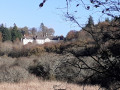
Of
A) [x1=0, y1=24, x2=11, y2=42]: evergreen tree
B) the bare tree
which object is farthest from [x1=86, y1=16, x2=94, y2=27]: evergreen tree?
[x1=0, y1=24, x2=11, y2=42]: evergreen tree

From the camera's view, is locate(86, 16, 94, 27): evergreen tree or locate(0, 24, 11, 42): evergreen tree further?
locate(0, 24, 11, 42): evergreen tree

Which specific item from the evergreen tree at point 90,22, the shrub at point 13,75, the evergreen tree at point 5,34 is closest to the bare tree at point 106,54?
the evergreen tree at point 90,22

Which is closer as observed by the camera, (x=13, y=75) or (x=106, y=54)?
(x=106, y=54)

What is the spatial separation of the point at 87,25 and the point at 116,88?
77 cm

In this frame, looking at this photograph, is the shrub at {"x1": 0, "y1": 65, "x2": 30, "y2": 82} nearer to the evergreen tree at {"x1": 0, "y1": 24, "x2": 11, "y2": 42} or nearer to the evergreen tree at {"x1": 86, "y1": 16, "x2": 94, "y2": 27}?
the evergreen tree at {"x1": 86, "y1": 16, "x2": 94, "y2": 27}

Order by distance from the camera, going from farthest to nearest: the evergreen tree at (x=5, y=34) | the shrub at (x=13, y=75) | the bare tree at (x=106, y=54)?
the evergreen tree at (x=5, y=34) → the shrub at (x=13, y=75) → the bare tree at (x=106, y=54)

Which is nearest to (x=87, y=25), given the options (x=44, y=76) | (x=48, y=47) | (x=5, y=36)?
(x=44, y=76)

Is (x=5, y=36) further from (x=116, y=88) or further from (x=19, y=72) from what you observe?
(x=116, y=88)

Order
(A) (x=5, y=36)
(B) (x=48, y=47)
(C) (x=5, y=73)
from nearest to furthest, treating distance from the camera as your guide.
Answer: (C) (x=5, y=73) → (B) (x=48, y=47) → (A) (x=5, y=36)

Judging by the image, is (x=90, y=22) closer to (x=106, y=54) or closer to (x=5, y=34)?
(x=106, y=54)

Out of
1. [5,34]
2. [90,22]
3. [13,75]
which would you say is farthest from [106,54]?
[5,34]

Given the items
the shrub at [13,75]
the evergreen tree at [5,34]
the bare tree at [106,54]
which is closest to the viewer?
the bare tree at [106,54]

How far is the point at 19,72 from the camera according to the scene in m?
25.7

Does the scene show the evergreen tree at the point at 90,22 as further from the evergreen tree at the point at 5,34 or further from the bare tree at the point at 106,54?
the evergreen tree at the point at 5,34
